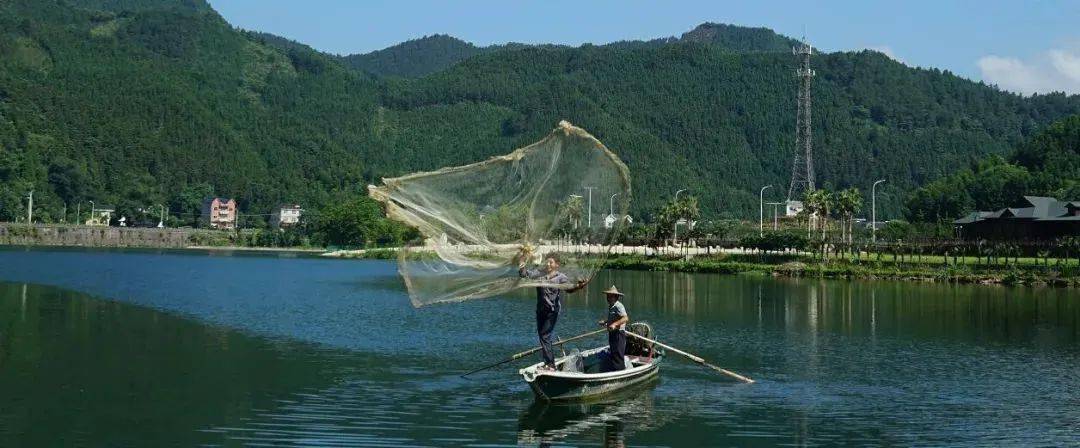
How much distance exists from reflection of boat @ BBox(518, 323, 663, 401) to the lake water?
415 millimetres

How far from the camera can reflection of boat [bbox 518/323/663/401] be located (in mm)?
27391

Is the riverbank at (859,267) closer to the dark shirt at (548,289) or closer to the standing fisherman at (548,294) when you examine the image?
the standing fisherman at (548,294)

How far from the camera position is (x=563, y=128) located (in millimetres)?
25672

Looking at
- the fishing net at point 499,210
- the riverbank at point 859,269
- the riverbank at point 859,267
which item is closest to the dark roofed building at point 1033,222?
the riverbank at point 859,267

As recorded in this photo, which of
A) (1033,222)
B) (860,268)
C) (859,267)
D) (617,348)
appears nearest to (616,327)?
(617,348)

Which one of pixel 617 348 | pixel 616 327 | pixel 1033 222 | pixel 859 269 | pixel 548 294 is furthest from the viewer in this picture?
pixel 1033 222

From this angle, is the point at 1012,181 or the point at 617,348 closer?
the point at 617,348

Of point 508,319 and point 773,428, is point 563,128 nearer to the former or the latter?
point 773,428

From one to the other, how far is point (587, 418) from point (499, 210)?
5.19m

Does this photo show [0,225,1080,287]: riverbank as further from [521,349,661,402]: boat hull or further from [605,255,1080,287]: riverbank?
[521,349,661,402]: boat hull

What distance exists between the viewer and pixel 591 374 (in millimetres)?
28234

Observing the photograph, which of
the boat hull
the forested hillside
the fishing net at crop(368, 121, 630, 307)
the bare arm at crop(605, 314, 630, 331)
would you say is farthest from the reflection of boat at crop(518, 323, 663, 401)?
the forested hillside

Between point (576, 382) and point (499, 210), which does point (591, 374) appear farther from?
point (499, 210)

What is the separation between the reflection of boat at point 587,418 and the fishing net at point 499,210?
9.84 feet
